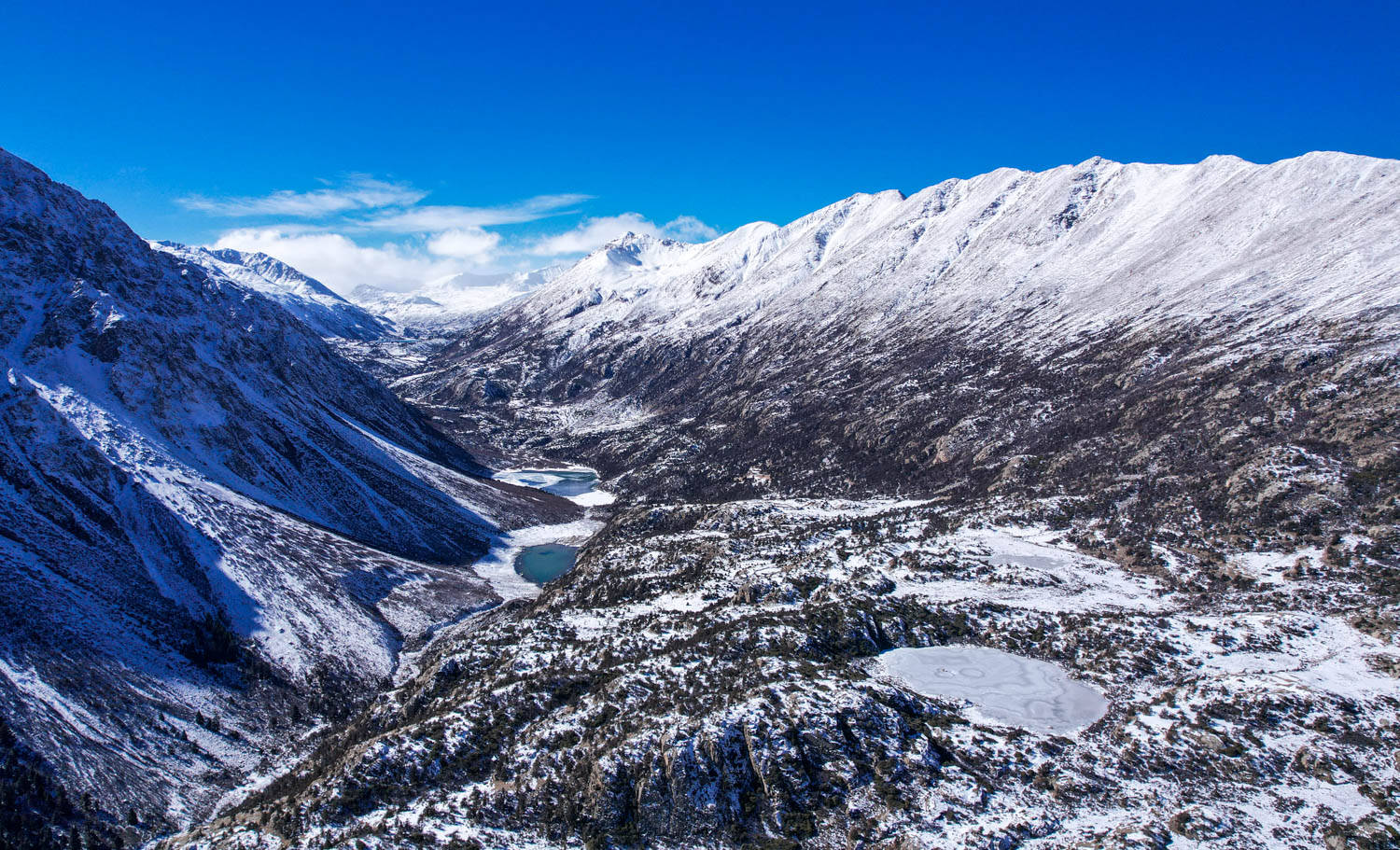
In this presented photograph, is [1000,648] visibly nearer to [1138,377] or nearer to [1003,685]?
[1003,685]

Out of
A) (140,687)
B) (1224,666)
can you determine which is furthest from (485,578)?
(1224,666)

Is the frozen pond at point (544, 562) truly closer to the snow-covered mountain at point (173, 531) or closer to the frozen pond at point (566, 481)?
the snow-covered mountain at point (173, 531)

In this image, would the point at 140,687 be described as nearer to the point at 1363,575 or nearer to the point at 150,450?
the point at 150,450

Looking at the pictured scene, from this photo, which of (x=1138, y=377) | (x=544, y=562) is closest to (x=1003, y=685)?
(x=544, y=562)

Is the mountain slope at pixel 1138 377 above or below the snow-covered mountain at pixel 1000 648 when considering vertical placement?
above

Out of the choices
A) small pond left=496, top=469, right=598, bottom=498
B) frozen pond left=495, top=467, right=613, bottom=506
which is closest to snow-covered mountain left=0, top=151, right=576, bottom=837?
frozen pond left=495, top=467, right=613, bottom=506

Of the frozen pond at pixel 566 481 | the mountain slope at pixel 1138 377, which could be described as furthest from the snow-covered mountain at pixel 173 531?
the mountain slope at pixel 1138 377
